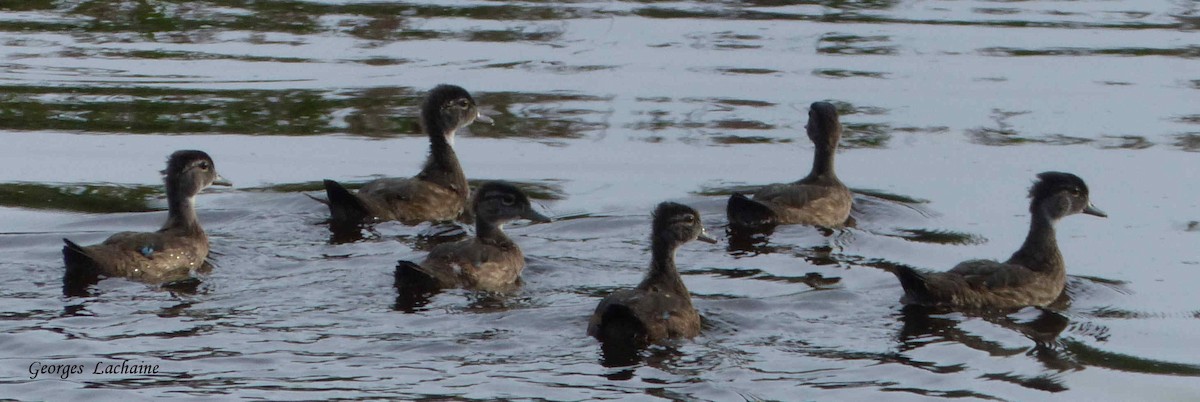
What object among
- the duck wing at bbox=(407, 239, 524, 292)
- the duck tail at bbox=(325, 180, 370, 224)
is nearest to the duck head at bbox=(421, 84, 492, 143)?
the duck tail at bbox=(325, 180, 370, 224)

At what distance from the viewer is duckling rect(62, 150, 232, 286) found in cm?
1228

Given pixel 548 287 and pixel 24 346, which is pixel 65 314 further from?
pixel 548 287

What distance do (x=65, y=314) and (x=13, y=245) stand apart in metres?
2.36

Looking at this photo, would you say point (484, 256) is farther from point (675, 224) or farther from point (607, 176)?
point (607, 176)

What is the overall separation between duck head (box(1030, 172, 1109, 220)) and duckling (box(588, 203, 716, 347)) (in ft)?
→ 9.45

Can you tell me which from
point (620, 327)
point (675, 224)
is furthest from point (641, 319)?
point (675, 224)

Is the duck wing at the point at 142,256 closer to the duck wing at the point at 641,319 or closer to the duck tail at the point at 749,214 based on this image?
the duck wing at the point at 641,319

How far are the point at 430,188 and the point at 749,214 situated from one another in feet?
8.53

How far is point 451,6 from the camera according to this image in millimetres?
24172

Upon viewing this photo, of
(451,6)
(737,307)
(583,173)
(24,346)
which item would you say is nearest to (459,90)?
(583,173)

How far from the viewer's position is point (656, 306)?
11062mm

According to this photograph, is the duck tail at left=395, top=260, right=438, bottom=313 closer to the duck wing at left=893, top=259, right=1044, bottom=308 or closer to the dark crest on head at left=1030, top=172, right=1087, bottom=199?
the duck wing at left=893, top=259, right=1044, bottom=308

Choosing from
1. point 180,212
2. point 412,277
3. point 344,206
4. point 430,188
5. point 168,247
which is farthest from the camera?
point 430,188

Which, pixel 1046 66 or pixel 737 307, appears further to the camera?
pixel 1046 66
